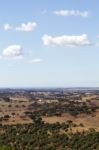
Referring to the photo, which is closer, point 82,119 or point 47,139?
point 47,139

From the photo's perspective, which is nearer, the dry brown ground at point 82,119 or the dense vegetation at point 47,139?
the dense vegetation at point 47,139

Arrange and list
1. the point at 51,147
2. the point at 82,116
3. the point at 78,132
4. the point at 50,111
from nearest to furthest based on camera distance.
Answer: the point at 51,147 < the point at 78,132 < the point at 82,116 < the point at 50,111

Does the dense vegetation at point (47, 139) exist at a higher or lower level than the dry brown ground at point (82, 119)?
lower

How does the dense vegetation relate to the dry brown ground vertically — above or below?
below

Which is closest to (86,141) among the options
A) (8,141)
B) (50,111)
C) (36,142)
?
(36,142)

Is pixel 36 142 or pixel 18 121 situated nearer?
pixel 36 142

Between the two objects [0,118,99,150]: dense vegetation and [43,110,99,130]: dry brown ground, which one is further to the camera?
[43,110,99,130]: dry brown ground

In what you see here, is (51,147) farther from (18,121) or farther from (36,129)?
(18,121)

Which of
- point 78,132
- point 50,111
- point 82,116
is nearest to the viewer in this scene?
point 78,132
